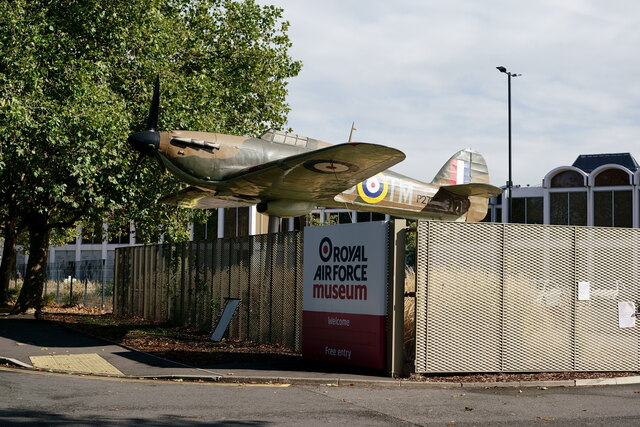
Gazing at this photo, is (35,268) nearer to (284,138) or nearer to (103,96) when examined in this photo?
(103,96)

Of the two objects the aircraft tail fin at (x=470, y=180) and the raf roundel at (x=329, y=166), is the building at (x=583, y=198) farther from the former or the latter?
the raf roundel at (x=329, y=166)

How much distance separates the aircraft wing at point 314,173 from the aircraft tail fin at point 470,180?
4.53 m

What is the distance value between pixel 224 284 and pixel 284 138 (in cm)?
387

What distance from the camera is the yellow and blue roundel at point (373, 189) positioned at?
19609mm

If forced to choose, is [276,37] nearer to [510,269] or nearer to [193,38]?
[193,38]

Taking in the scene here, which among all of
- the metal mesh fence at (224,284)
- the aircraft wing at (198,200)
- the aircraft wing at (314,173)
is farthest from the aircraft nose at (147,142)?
the metal mesh fence at (224,284)

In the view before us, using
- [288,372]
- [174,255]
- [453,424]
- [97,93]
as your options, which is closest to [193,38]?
[97,93]

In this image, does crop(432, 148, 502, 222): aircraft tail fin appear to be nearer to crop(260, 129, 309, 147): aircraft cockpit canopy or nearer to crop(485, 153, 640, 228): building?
crop(260, 129, 309, 147): aircraft cockpit canopy

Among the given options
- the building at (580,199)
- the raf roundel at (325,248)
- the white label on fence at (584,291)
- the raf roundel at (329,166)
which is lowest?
the white label on fence at (584,291)

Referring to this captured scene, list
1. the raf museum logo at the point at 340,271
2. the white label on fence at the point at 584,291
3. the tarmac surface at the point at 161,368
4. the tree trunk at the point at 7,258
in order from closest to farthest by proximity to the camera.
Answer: the tarmac surface at the point at 161,368
the raf museum logo at the point at 340,271
the white label on fence at the point at 584,291
the tree trunk at the point at 7,258

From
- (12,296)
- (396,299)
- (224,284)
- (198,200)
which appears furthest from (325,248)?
(12,296)

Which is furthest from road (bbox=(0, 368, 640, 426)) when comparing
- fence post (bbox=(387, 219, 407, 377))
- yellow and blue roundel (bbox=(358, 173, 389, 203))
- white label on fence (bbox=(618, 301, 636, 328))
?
yellow and blue roundel (bbox=(358, 173, 389, 203))

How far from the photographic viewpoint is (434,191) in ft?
70.5

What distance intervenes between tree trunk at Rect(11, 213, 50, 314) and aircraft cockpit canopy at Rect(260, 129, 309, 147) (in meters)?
12.3
